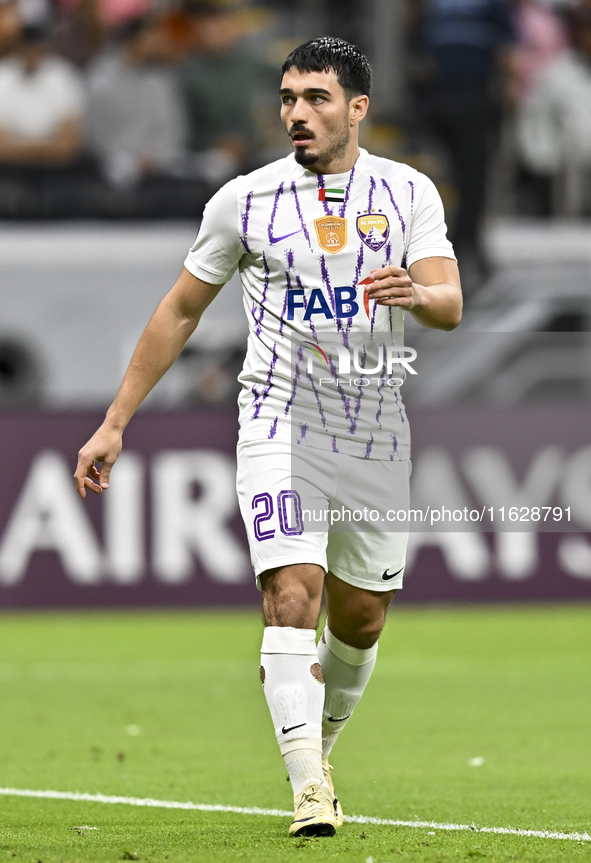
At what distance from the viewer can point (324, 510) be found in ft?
15.2

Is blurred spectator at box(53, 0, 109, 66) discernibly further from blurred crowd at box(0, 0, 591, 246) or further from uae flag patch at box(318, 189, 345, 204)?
uae flag patch at box(318, 189, 345, 204)

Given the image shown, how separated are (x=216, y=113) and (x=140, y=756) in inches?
395

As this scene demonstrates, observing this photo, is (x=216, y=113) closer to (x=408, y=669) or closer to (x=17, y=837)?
(x=408, y=669)

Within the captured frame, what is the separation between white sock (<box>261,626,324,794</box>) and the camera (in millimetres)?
4438

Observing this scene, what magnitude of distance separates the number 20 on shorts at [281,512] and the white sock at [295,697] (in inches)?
11.0

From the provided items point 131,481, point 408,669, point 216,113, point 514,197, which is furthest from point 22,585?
point 514,197

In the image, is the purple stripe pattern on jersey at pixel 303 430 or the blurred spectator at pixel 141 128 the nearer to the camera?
the purple stripe pattern on jersey at pixel 303 430

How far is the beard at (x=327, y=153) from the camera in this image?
15.3ft

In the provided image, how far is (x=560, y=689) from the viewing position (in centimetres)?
859

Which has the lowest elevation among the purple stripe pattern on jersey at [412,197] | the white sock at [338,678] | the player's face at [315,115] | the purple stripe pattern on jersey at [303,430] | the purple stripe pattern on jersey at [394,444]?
the white sock at [338,678]

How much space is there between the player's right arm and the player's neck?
0.49 m

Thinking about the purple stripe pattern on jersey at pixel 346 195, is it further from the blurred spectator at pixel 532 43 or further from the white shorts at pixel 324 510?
the blurred spectator at pixel 532 43

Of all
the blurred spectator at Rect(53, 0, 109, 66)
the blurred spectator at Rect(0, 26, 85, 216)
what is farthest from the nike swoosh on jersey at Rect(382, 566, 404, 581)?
the blurred spectator at Rect(53, 0, 109, 66)

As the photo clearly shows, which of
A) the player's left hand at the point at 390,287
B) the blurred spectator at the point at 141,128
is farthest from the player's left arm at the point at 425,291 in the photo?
the blurred spectator at the point at 141,128
